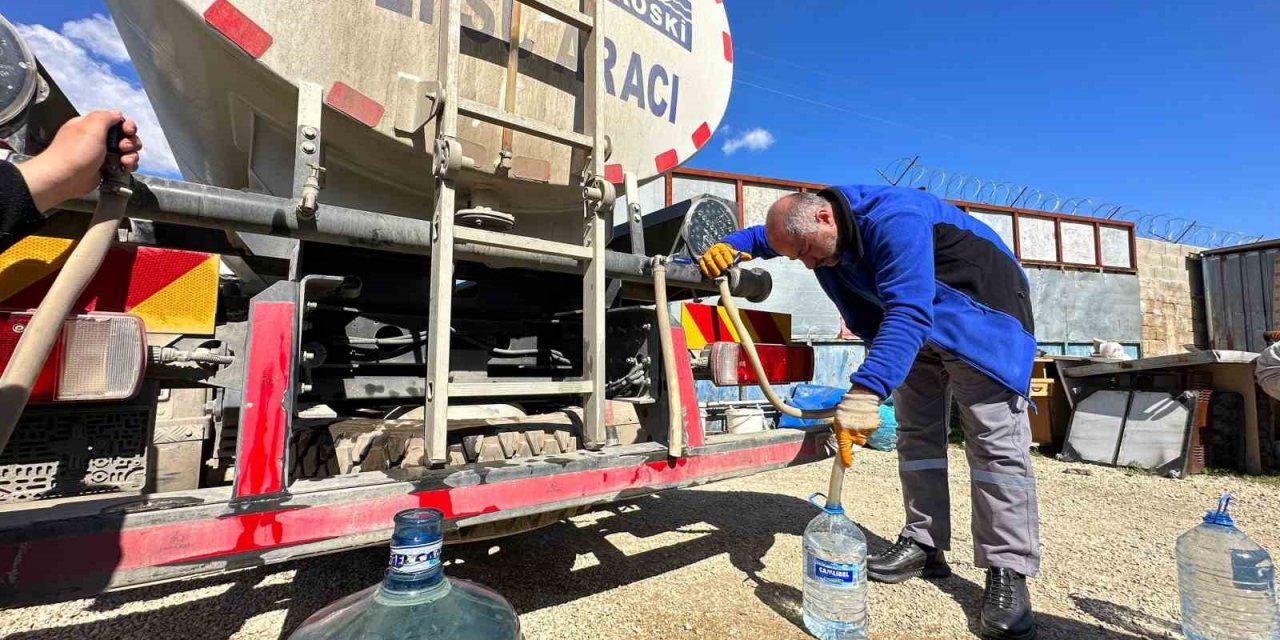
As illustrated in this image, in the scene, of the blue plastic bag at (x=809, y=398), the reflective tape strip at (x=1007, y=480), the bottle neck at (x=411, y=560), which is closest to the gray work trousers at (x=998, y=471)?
the reflective tape strip at (x=1007, y=480)

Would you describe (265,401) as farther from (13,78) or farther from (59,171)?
(13,78)

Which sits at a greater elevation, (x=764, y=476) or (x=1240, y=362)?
(x=1240, y=362)

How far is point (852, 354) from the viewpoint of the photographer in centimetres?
945

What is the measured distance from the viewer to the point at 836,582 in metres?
1.79

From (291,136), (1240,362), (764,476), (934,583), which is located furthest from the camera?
(1240,362)

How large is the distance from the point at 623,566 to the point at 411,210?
1.70 m

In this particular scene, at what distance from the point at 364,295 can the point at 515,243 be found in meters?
0.92

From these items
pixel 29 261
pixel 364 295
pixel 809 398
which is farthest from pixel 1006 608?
pixel 809 398

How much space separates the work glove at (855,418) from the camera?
1728 millimetres

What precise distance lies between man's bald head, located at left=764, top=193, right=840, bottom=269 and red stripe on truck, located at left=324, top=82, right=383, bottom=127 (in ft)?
→ 4.45

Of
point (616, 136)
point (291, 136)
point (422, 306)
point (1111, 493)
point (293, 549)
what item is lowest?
point (1111, 493)

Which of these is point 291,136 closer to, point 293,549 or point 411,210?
point 411,210

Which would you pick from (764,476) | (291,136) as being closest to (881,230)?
(291,136)

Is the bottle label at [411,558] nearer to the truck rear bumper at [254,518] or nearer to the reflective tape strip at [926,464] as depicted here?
the truck rear bumper at [254,518]
